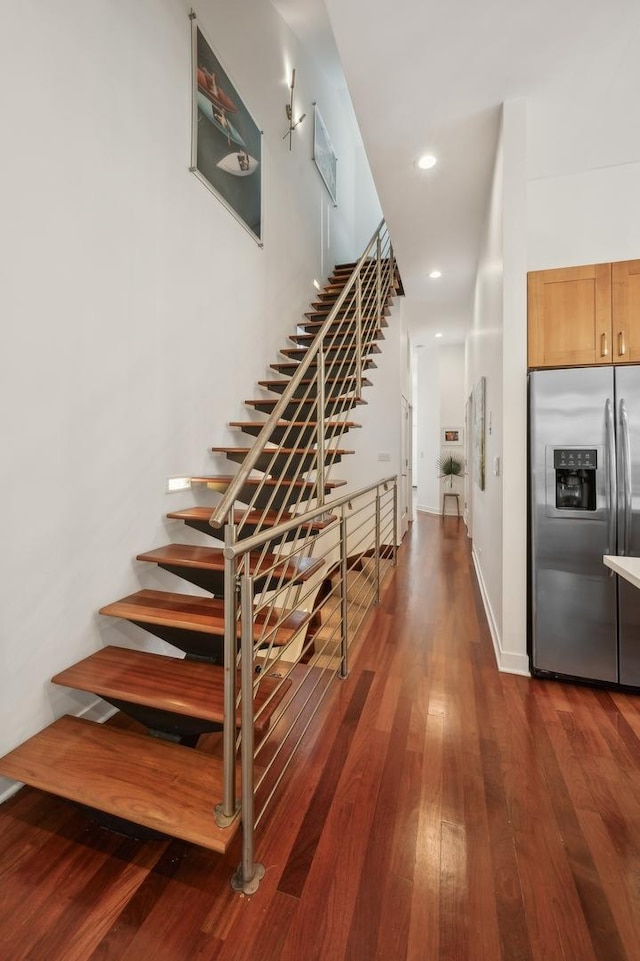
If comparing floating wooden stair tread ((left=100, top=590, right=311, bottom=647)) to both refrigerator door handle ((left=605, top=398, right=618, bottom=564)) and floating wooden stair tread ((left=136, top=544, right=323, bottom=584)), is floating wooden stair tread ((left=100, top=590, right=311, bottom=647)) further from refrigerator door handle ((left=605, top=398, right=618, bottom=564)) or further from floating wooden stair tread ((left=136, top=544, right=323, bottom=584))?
refrigerator door handle ((left=605, top=398, right=618, bottom=564))

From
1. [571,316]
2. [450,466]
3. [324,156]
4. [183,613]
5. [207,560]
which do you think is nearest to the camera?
[183,613]

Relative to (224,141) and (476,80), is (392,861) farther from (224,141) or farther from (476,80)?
(224,141)

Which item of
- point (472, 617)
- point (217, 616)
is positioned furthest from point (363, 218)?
point (217, 616)

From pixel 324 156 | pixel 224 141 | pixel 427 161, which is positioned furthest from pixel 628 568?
pixel 324 156

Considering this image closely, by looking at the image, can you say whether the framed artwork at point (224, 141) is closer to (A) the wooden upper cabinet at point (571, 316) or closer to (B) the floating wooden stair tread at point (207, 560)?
(A) the wooden upper cabinet at point (571, 316)

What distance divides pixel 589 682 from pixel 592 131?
3.16 m

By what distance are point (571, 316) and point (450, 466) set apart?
579 cm

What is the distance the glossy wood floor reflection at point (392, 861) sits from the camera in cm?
106

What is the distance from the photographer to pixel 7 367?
4.92 ft

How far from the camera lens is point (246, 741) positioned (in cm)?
115

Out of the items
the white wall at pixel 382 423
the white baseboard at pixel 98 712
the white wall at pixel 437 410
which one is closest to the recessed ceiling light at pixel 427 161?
the white wall at pixel 382 423

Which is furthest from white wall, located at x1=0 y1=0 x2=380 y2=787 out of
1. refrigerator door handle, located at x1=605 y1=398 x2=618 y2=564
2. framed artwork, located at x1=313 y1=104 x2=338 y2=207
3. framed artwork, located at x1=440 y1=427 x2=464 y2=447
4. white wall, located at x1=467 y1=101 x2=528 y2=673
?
framed artwork, located at x1=440 y1=427 x2=464 y2=447

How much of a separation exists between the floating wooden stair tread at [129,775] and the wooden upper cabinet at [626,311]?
9.04ft

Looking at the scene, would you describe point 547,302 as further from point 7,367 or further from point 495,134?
point 7,367
